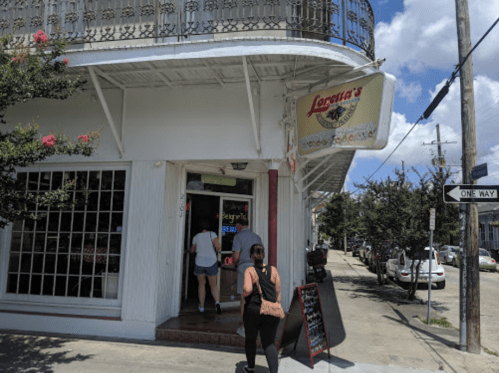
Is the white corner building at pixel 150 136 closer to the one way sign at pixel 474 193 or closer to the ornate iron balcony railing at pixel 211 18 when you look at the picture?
the ornate iron balcony railing at pixel 211 18

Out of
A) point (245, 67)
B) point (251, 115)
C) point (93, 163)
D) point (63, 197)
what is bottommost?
point (63, 197)

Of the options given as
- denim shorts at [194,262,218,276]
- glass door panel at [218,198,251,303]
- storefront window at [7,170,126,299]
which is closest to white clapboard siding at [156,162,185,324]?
denim shorts at [194,262,218,276]

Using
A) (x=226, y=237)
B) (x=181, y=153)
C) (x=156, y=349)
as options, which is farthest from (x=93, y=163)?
(x=156, y=349)

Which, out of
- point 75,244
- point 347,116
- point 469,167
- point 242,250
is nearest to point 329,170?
point 469,167

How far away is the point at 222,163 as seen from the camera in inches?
293

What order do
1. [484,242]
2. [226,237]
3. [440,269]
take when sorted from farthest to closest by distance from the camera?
[484,242]
[440,269]
[226,237]

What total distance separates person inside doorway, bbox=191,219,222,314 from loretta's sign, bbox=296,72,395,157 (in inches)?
99.5

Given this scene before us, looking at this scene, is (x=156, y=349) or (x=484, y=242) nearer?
(x=156, y=349)

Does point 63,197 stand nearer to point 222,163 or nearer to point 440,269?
point 222,163

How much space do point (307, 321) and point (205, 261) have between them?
2.49 metres

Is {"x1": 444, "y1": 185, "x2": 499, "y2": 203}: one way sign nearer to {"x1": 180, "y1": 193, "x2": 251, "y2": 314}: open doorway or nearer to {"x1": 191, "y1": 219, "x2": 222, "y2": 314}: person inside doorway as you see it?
{"x1": 180, "y1": 193, "x2": 251, "y2": 314}: open doorway

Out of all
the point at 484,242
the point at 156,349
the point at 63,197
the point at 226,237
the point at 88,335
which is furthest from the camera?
the point at 484,242

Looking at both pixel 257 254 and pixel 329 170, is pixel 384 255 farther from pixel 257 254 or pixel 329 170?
pixel 257 254

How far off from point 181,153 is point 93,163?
5.77ft
